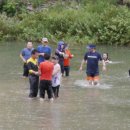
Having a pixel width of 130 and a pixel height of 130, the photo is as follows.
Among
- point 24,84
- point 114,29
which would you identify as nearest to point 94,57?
point 24,84

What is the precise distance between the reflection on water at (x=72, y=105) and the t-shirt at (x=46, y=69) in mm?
834

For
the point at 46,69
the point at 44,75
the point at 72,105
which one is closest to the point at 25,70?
the point at 44,75

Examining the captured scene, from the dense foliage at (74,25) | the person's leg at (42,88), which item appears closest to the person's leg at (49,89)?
the person's leg at (42,88)

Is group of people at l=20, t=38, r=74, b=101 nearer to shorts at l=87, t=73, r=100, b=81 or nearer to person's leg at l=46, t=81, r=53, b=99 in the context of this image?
person's leg at l=46, t=81, r=53, b=99

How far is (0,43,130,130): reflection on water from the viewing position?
14.7 m

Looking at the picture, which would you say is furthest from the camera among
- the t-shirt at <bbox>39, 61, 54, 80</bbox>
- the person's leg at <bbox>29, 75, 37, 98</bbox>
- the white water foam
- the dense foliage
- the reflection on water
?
the dense foliage

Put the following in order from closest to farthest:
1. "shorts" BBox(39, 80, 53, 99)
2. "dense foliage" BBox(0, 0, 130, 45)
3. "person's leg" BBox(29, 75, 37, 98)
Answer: "shorts" BBox(39, 80, 53, 99), "person's leg" BBox(29, 75, 37, 98), "dense foliage" BBox(0, 0, 130, 45)

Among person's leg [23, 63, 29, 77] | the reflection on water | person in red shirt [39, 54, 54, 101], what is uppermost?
person in red shirt [39, 54, 54, 101]

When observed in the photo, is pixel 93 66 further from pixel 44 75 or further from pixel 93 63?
pixel 44 75

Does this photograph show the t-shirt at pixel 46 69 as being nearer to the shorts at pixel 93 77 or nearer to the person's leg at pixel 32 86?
the person's leg at pixel 32 86

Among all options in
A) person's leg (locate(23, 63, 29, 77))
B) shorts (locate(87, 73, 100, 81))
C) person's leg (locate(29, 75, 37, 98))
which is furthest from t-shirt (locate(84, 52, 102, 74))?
person's leg (locate(29, 75, 37, 98))

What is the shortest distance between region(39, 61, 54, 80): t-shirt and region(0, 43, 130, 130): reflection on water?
2.74ft

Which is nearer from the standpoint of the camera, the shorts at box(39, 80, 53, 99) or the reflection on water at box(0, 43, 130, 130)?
the reflection on water at box(0, 43, 130, 130)

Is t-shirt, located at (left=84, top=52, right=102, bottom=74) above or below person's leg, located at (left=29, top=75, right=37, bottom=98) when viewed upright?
above
